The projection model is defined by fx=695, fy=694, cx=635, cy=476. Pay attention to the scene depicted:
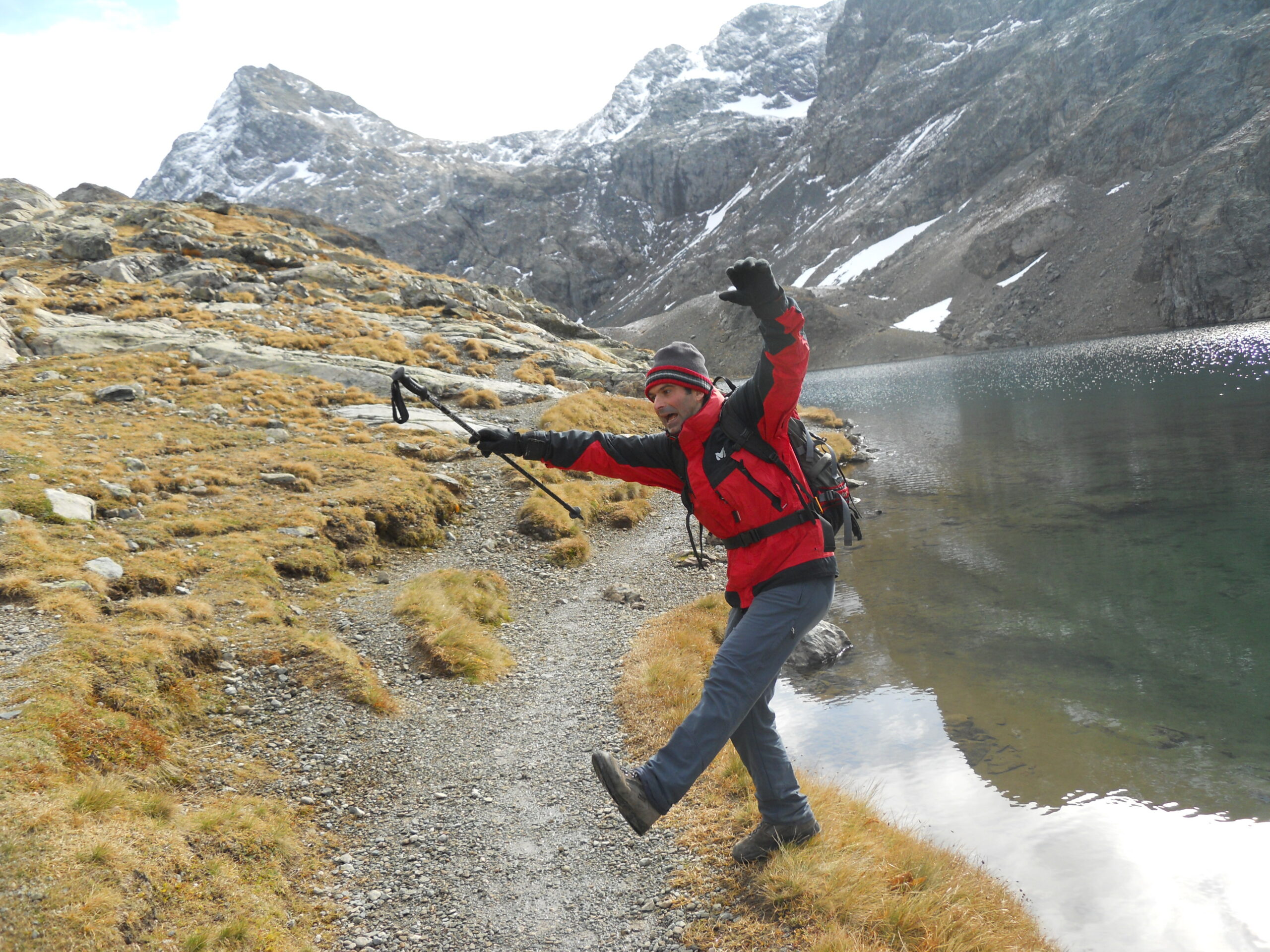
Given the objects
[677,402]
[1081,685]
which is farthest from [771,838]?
[1081,685]

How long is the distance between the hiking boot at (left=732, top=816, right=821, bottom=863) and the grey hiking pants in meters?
0.80

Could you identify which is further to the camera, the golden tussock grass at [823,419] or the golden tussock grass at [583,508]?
the golden tussock grass at [823,419]

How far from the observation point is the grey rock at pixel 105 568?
31.3ft

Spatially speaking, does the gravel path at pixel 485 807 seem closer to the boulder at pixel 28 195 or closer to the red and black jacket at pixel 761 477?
the red and black jacket at pixel 761 477

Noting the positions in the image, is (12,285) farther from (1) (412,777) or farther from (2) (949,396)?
(2) (949,396)

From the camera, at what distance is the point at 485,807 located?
22.0ft

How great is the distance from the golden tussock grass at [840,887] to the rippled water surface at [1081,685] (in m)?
1.65

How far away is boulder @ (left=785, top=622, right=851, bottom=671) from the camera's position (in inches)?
515

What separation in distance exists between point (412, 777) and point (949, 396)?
6934 centimetres

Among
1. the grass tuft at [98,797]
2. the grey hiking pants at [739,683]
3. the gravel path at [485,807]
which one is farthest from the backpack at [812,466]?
the grass tuft at [98,797]

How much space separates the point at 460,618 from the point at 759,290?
27.4ft

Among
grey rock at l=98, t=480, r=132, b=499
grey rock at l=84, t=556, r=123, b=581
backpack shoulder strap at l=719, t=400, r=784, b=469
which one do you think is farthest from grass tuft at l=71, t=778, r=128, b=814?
grey rock at l=98, t=480, r=132, b=499

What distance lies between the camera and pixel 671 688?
8.96 m

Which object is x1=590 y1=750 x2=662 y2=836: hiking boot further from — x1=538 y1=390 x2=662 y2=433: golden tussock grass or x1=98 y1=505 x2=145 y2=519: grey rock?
x1=538 y1=390 x2=662 y2=433: golden tussock grass
